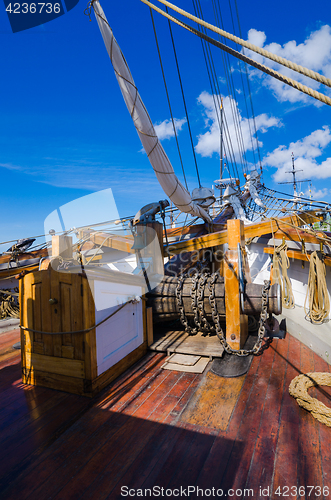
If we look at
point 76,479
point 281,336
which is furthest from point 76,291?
point 281,336

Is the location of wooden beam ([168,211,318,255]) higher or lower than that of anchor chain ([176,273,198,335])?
higher

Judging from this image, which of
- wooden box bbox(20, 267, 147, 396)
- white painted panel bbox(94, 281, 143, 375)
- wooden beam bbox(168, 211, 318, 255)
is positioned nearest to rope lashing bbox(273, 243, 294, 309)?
wooden beam bbox(168, 211, 318, 255)

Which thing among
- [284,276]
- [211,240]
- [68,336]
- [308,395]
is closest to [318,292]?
[284,276]

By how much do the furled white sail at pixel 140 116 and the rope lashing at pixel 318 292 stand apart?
2.43 meters

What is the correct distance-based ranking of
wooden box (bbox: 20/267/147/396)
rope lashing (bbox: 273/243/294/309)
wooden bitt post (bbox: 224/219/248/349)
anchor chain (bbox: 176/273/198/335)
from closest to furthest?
wooden box (bbox: 20/267/147/396), wooden bitt post (bbox: 224/219/248/349), anchor chain (bbox: 176/273/198/335), rope lashing (bbox: 273/243/294/309)

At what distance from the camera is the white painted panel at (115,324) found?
278 centimetres

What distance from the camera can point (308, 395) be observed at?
2424 millimetres

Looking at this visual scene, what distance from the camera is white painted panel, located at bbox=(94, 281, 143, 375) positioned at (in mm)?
2775

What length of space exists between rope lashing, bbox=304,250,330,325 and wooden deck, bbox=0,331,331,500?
1.31m

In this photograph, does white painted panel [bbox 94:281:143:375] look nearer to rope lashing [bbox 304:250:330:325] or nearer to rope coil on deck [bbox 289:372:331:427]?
rope coil on deck [bbox 289:372:331:427]

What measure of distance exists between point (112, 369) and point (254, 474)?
1.71m
